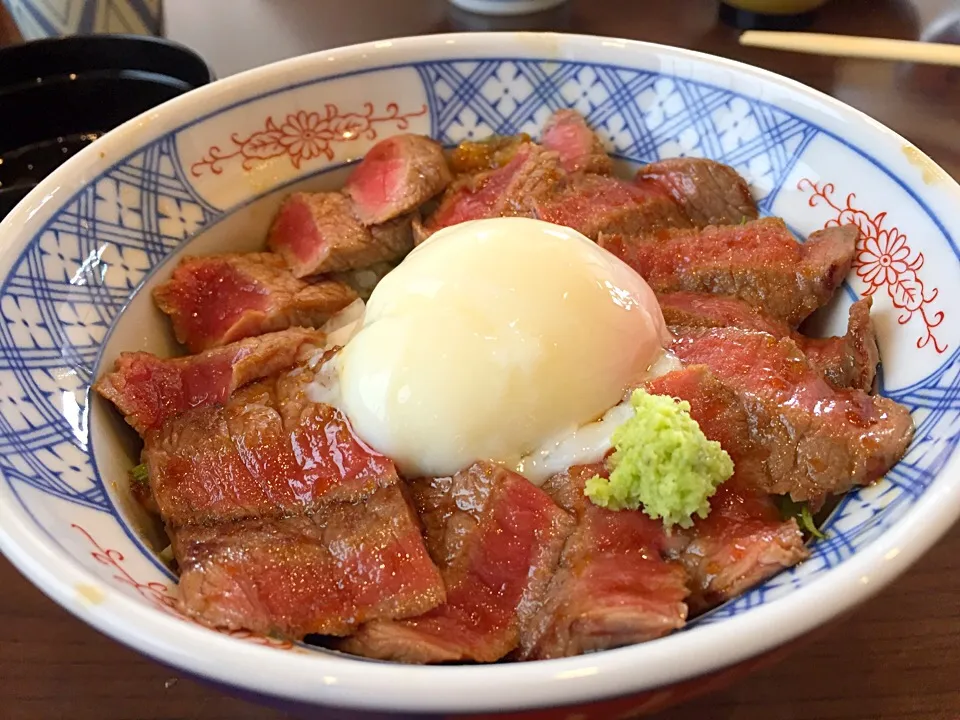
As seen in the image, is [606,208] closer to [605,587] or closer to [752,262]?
[752,262]

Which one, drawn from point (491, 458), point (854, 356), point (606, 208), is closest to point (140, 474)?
point (491, 458)

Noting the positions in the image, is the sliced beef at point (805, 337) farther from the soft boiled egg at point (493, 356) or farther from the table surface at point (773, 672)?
the table surface at point (773, 672)

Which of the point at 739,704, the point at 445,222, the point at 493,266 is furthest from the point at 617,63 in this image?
the point at 739,704

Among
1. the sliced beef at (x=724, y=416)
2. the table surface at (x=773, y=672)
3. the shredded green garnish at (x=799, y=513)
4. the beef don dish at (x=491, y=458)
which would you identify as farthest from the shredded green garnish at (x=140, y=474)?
the shredded green garnish at (x=799, y=513)

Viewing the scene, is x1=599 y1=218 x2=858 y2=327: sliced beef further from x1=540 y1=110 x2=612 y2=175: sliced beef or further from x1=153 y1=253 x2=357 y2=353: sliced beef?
x1=153 y1=253 x2=357 y2=353: sliced beef

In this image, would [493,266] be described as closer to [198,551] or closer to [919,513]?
[198,551]

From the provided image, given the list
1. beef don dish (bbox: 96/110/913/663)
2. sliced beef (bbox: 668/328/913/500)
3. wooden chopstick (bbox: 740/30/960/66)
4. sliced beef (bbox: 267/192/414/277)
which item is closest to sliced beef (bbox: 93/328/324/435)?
beef don dish (bbox: 96/110/913/663)

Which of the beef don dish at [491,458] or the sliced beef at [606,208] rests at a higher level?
the sliced beef at [606,208]
